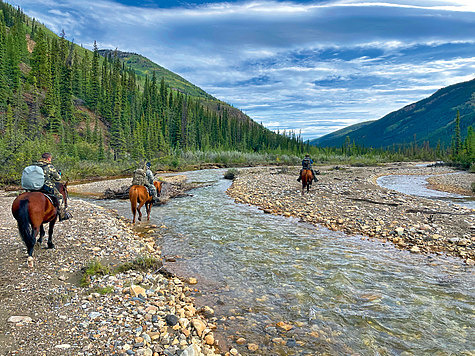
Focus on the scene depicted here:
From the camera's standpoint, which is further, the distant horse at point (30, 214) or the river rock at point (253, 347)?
the distant horse at point (30, 214)

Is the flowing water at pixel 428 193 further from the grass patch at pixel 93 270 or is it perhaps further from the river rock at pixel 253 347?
the grass patch at pixel 93 270

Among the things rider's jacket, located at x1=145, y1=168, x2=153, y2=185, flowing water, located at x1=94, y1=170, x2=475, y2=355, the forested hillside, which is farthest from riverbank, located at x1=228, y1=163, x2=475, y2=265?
the forested hillside

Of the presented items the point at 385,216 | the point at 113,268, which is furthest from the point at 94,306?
the point at 385,216

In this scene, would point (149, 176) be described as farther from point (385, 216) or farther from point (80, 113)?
point (80, 113)

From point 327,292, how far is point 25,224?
764 cm

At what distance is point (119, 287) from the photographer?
5.97 m

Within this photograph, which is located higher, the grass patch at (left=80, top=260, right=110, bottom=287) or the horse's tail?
the horse's tail

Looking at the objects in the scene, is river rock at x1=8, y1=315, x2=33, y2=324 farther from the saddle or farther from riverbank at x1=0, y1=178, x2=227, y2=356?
the saddle

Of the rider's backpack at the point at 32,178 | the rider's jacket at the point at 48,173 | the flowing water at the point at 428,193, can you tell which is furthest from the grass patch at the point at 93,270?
the flowing water at the point at 428,193

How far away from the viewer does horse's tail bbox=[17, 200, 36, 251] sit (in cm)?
646

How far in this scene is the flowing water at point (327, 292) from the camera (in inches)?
195

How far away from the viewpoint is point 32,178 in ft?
23.0

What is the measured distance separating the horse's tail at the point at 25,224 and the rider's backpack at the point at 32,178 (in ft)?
1.93

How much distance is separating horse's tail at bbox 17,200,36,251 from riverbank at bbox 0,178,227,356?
646mm
